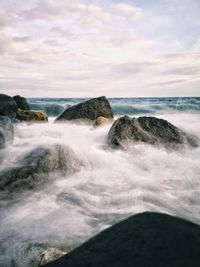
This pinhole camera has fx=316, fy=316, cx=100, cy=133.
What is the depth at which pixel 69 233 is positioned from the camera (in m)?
3.53

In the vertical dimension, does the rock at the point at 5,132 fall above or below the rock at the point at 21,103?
below

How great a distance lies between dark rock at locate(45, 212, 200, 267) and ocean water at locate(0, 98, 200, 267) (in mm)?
941

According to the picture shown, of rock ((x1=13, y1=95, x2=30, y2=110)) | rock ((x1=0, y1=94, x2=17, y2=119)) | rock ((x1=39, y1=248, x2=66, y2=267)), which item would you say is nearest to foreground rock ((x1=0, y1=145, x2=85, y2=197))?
rock ((x1=39, y1=248, x2=66, y2=267))

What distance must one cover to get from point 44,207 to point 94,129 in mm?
5166

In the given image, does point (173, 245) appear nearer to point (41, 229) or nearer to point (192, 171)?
point (41, 229)

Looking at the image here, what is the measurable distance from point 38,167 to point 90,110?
5.96 meters

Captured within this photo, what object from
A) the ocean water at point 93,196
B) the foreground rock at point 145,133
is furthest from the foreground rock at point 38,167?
the foreground rock at point 145,133

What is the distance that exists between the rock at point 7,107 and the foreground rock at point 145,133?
5.87m

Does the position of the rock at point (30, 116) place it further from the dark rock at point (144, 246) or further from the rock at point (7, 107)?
the dark rock at point (144, 246)

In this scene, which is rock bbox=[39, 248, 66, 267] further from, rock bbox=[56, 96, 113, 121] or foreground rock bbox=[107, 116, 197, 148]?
rock bbox=[56, 96, 113, 121]

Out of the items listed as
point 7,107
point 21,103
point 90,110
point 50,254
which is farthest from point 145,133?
point 21,103

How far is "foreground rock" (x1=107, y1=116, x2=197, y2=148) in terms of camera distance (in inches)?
285

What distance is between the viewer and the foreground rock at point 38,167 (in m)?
5.11

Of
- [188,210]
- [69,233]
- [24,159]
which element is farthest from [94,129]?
[69,233]
